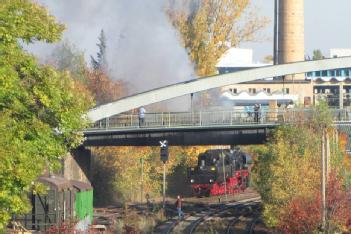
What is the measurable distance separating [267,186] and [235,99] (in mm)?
65637

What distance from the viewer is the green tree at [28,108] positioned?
831 inches

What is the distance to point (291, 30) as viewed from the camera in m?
96.2

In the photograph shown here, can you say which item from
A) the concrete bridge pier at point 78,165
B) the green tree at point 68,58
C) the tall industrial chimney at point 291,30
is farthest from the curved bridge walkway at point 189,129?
the tall industrial chimney at point 291,30

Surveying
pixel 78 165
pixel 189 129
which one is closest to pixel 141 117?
pixel 189 129

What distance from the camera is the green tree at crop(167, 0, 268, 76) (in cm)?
6919

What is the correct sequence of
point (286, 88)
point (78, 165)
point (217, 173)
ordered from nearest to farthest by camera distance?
point (78, 165)
point (217, 173)
point (286, 88)

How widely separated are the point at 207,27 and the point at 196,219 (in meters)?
25.6

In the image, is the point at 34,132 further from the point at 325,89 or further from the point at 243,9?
the point at 325,89

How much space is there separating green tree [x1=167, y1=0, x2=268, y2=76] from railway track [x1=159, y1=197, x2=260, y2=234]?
14214 mm

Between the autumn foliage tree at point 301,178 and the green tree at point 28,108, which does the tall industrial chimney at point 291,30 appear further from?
the green tree at point 28,108

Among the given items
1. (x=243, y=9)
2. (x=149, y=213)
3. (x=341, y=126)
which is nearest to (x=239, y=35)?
(x=243, y=9)

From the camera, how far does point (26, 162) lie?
2116cm

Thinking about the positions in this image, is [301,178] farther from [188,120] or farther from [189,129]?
[188,120]

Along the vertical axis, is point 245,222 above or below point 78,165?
below
